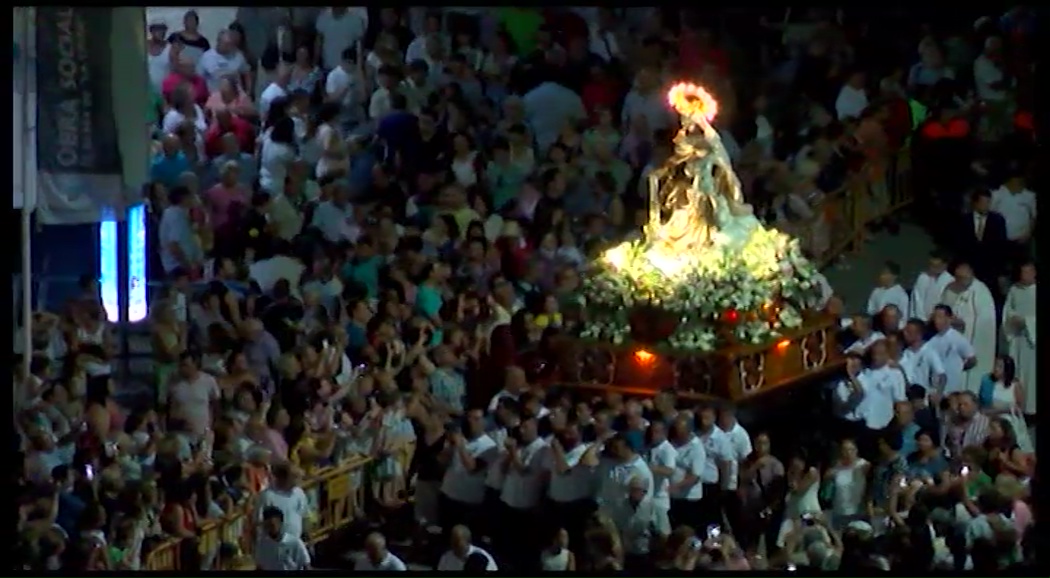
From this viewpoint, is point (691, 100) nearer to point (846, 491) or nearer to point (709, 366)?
point (709, 366)

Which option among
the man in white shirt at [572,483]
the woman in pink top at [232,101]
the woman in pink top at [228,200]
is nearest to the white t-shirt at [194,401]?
the woman in pink top at [228,200]

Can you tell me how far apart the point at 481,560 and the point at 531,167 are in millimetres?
1637

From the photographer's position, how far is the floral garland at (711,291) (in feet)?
30.1

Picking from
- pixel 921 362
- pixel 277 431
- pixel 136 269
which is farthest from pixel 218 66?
pixel 921 362

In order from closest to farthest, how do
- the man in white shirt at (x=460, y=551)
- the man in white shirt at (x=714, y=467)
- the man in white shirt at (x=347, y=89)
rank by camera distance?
the man in white shirt at (x=460, y=551) → the man in white shirt at (x=714, y=467) → the man in white shirt at (x=347, y=89)

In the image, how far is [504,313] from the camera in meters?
9.23

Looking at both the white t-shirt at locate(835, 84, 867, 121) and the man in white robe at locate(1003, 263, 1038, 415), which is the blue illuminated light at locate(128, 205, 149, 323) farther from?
the man in white robe at locate(1003, 263, 1038, 415)

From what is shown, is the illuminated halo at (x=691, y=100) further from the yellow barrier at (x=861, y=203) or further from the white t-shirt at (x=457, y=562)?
the white t-shirt at (x=457, y=562)

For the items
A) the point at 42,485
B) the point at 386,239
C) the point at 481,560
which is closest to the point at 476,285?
the point at 386,239

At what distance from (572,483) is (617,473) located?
0.19m

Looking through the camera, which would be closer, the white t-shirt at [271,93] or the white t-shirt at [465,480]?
the white t-shirt at [465,480]

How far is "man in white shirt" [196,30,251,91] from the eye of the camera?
30.1ft

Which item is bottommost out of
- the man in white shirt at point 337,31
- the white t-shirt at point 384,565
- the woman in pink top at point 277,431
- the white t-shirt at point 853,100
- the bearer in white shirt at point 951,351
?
the white t-shirt at point 384,565

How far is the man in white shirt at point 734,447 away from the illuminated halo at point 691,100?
1.22 m
